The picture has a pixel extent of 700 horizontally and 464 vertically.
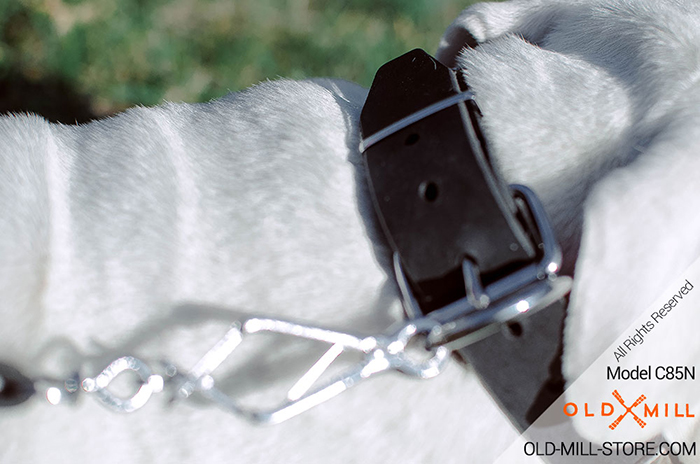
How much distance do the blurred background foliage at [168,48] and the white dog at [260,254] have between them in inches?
80.1

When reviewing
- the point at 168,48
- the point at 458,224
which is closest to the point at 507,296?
the point at 458,224

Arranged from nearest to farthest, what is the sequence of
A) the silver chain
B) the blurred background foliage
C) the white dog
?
the silver chain → the white dog → the blurred background foliage

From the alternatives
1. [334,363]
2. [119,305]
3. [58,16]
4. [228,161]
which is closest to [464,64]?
[228,161]

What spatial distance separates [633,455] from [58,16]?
10.0ft

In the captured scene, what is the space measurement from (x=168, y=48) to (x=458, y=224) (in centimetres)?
262

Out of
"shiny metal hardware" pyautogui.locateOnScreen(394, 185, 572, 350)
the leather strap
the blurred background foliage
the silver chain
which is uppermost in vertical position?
the leather strap

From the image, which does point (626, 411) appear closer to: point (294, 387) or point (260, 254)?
point (294, 387)

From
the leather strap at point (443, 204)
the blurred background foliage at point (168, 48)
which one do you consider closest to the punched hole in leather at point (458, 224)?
the leather strap at point (443, 204)

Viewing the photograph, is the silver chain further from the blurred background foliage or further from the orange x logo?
the blurred background foliage

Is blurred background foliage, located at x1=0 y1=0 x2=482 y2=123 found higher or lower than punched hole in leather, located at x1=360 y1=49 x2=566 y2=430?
lower

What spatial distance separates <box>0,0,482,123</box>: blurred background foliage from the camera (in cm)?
301

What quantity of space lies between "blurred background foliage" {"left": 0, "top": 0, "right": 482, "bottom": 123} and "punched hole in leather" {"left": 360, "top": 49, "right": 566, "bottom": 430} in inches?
89.4

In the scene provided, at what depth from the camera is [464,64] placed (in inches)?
46.7

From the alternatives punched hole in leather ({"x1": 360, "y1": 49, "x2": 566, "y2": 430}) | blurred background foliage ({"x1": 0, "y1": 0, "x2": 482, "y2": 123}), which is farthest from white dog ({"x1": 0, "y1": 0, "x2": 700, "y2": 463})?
blurred background foliage ({"x1": 0, "y1": 0, "x2": 482, "y2": 123})
